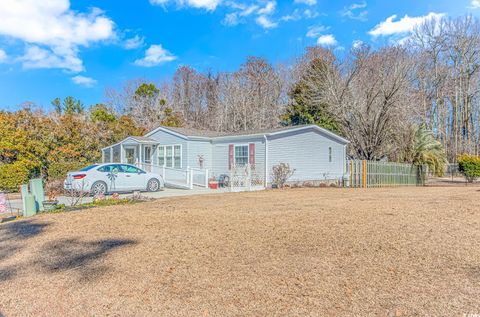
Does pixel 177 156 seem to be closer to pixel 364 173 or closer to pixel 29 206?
pixel 364 173

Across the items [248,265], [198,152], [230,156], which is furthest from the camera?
[198,152]

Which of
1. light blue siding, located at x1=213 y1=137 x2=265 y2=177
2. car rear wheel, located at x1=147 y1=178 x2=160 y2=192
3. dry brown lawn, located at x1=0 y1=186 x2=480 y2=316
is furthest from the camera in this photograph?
light blue siding, located at x1=213 y1=137 x2=265 y2=177

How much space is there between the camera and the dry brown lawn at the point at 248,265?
3668mm

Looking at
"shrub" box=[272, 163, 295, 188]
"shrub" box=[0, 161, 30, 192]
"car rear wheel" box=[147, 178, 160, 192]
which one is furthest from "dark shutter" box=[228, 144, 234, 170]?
"shrub" box=[0, 161, 30, 192]

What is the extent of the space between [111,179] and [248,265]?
38.4 feet

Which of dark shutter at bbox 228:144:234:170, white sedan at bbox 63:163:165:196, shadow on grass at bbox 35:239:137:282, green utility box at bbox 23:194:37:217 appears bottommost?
shadow on grass at bbox 35:239:137:282

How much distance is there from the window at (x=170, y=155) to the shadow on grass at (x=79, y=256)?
14.5 m

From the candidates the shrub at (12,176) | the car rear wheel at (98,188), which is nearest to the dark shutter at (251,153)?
the car rear wheel at (98,188)

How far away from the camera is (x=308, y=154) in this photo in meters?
20.4

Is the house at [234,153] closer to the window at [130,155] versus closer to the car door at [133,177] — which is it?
the window at [130,155]

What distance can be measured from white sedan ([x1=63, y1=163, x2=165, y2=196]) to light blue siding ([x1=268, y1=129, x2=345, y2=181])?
612 cm

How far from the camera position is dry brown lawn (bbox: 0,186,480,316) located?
3668 mm

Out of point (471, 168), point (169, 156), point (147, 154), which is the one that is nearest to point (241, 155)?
point (169, 156)

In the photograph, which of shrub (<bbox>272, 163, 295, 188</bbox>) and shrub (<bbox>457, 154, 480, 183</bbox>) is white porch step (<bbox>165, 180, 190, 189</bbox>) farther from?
shrub (<bbox>457, 154, 480, 183</bbox>)
